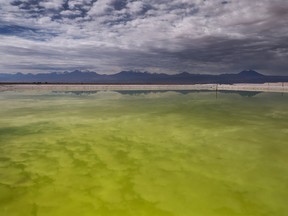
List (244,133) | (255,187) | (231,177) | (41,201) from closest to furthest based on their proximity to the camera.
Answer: (41,201), (255,187), (231,177), (244,133)

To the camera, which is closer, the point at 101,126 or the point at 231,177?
the point at 231,177

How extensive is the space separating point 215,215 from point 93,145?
607 cm

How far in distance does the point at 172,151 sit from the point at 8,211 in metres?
5.51

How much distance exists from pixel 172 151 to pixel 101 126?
594 cm

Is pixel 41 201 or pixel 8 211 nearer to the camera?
pixel 8 211

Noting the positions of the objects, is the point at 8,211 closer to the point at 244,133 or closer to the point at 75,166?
the point at 75,166

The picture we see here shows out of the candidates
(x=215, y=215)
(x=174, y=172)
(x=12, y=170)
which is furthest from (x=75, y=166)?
(x=215, y=215)

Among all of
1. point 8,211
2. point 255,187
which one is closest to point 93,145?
point 8,211

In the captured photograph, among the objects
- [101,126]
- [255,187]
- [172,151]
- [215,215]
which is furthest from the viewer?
[101,126]

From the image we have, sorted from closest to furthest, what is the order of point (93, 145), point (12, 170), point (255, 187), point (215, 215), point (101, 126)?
point (215, 215), point (255, 187), point (12, 170), point (93, 145), point (101, 126)

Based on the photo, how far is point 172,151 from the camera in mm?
9547

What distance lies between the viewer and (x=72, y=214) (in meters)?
5.33

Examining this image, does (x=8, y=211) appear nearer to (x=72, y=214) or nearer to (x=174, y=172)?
(x=72, y=214)

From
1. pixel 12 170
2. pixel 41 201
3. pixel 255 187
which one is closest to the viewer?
pixel 41 201
